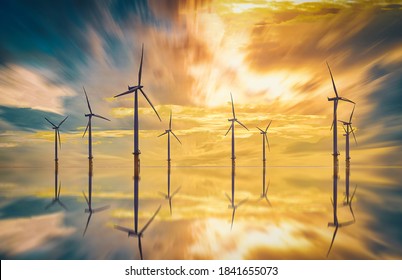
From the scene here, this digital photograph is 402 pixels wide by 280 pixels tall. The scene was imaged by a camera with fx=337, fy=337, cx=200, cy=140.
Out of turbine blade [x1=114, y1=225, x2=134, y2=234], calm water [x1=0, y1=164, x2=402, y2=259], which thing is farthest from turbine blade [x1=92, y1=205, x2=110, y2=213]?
turbine blade [x1=114, y1=225, x2=134, y2=234]

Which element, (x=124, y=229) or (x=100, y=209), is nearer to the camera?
(x=124, y=229)

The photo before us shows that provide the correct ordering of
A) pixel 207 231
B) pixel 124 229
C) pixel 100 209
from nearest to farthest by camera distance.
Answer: pixel 207 231 < pixel 124 229 < pixel 100 209

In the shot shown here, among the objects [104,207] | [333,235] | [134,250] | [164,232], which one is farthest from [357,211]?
[104,207]

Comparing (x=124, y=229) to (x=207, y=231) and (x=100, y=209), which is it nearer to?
(x=207, y=231)

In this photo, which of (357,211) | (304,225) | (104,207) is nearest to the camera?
(304,225)

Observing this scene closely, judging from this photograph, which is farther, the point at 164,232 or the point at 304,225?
the point at 304,225

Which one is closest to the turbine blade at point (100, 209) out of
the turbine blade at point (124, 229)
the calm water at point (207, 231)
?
the calm water at point (207, 231)

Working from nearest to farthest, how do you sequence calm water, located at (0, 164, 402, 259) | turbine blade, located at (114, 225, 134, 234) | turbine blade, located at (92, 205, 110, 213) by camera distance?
calm water, located at (0, 164, 402, 259) → turbine blade, located at (114, 225, 134, 234) → turbine blade, located at (92, 205, 110, 213)

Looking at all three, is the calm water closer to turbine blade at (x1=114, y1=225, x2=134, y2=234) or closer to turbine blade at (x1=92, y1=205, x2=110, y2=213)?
turbine blade at (x1=92, y1=205, x2=110, y2=213)

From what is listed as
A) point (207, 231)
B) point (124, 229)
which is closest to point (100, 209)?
point (124, 229)

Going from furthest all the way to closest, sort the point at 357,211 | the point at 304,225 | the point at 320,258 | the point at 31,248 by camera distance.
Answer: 1. the point at 357,211
2. the point at 304,225
3. the point at 31,248
4. the point at 320,258
